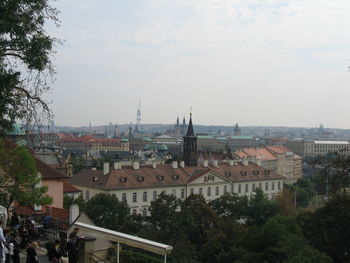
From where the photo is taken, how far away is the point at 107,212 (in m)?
45.1

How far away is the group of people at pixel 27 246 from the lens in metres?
11.7

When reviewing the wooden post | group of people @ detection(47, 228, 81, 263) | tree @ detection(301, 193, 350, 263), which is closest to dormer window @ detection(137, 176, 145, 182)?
tree @ detection(301, 193, 350, 263)

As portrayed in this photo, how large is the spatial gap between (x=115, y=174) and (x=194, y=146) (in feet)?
72.1

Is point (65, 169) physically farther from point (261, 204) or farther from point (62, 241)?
point (62, 241)

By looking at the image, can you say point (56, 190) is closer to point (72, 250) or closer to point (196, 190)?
point (72, 250)

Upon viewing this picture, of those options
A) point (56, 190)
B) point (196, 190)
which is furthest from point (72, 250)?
point (196, 190)

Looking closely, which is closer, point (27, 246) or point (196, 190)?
point (27, 246)

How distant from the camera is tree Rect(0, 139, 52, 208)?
19.5 meters

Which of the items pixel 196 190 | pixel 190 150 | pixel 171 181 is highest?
pixel 190 150

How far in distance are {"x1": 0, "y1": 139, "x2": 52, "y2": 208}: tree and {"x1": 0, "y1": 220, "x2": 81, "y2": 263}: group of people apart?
4941 mm

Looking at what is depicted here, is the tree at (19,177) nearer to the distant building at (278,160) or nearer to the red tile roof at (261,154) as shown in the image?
the distant building at (278,160)

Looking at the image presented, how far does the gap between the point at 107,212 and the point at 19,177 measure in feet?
85.1

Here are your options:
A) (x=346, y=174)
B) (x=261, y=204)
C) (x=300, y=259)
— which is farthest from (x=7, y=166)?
(x=261, y=204)

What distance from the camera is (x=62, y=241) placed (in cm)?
1584
